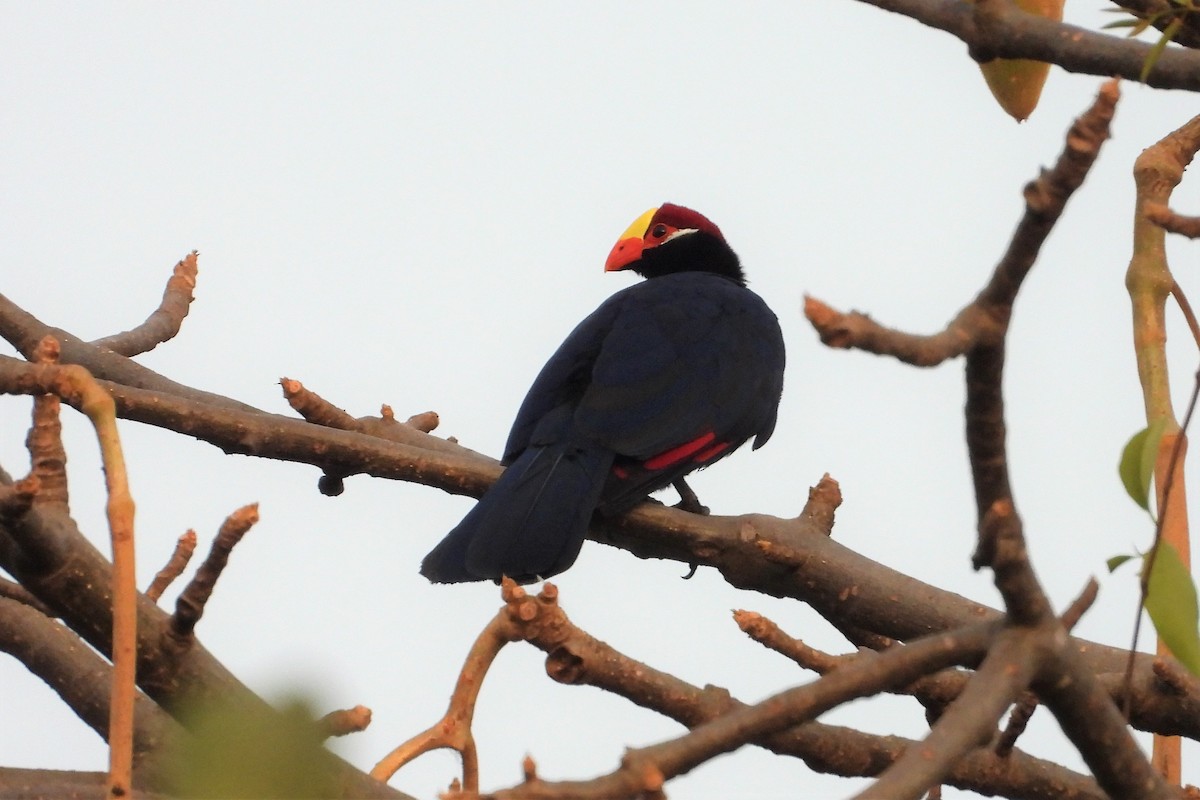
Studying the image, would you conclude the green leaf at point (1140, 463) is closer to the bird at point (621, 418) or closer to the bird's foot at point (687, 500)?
the bird at point (621, 418)

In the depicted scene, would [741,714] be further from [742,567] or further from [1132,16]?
[742,567]

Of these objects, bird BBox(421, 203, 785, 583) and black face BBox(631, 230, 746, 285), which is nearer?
bird BBox(421, 203, 785, 583)

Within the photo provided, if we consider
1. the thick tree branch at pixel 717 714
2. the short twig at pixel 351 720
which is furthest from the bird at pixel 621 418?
the short twig at pixel 351 720

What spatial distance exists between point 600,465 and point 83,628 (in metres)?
1.46

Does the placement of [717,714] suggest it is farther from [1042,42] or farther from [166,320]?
[166,320]

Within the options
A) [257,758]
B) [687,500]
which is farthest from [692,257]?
[257,758]

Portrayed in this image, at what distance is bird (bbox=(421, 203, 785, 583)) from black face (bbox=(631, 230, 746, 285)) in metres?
0.55

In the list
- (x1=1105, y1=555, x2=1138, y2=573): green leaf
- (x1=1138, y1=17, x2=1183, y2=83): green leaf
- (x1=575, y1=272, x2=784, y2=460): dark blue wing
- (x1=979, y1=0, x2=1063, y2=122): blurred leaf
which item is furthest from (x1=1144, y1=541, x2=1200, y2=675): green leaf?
(x1=575, y1=272, x2=784, y2=460): dark blue wing

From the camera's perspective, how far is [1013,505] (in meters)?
0.99

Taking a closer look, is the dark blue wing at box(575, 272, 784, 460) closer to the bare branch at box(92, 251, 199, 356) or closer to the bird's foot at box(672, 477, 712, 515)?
the bird's foot at box(672, 477, 712, 515)

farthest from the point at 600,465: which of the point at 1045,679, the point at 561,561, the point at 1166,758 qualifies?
the point at 1045,679

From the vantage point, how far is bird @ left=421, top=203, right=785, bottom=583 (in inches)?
103

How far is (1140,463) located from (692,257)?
337 cm

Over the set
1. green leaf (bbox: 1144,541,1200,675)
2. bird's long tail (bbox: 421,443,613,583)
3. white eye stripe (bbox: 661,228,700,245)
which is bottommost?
green leaf (bbox: 1144,541,1200,675)
